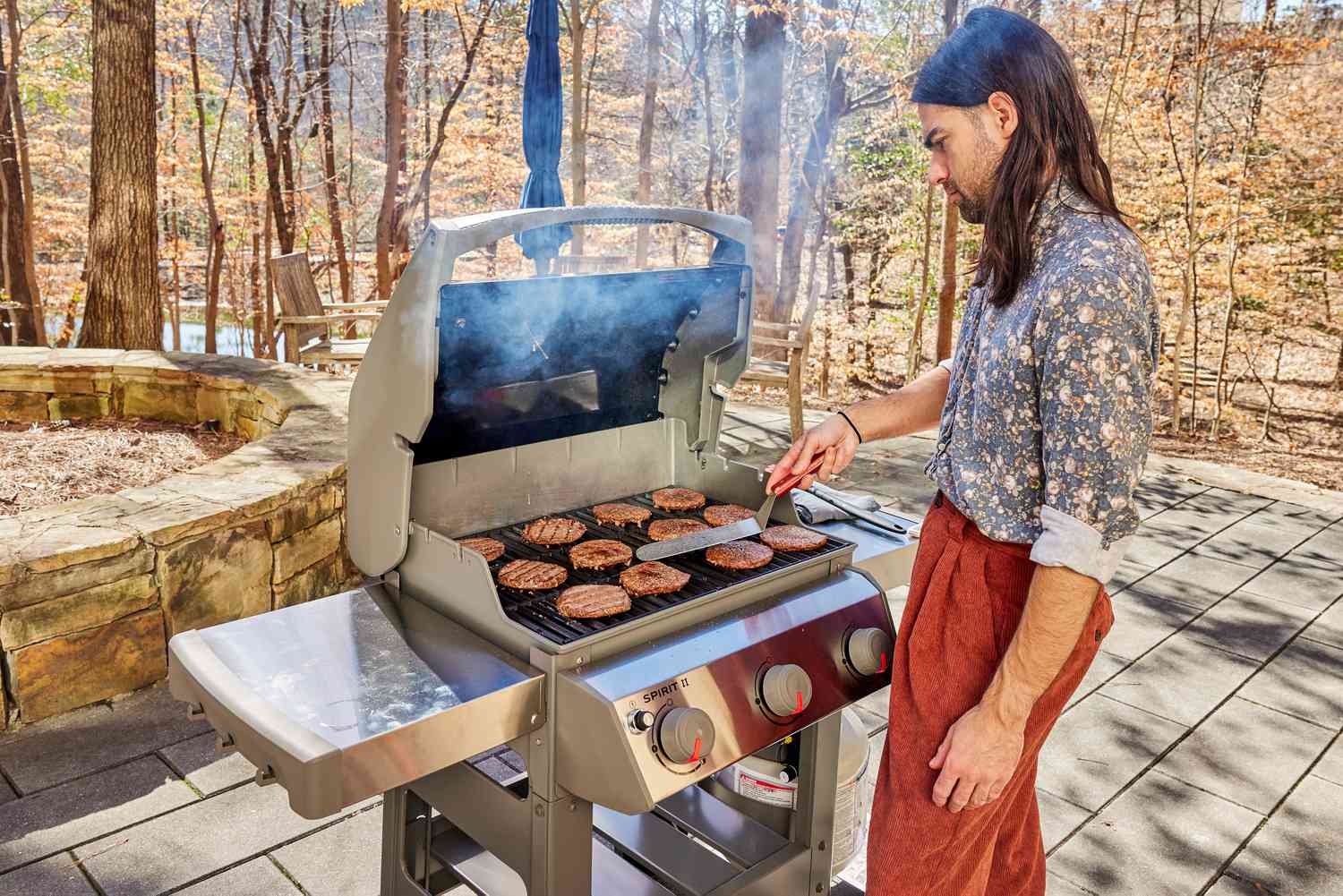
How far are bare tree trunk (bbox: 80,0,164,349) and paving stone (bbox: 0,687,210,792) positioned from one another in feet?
13.4

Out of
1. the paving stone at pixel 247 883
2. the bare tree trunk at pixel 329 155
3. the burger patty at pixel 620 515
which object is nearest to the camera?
the burger patty at pixel 620 515

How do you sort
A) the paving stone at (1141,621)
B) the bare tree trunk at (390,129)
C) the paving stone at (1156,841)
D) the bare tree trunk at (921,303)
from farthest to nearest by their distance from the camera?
the bare tree trunk at (390,129), the bare tree trunk at (921,303), the paving stone at (1141,621), the paving stone at (1156,841)

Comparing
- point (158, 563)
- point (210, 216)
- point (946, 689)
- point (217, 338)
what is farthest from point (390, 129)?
point (946, 689)

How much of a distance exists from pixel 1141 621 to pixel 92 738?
3.77 m

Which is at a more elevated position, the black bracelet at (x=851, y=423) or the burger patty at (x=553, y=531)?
the black bracelet at (x=851, y=423)

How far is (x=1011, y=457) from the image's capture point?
1388 millimetres

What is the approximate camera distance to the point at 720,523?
1.90 m

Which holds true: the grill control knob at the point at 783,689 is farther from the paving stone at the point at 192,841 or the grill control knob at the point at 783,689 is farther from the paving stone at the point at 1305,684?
the paving stone at the point at 1305,684

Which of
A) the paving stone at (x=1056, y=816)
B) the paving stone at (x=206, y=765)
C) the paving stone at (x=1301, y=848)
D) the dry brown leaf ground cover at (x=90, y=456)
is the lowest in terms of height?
the paving stone at (x=1301, y=848)

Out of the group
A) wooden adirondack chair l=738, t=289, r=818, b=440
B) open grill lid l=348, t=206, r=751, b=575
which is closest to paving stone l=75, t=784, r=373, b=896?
open grill lid l=348, t=206, r=751, b=575

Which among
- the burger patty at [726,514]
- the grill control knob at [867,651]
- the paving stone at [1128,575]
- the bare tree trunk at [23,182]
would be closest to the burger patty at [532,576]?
the burger patty at [726,514]

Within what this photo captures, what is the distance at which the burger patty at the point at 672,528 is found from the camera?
1.85m

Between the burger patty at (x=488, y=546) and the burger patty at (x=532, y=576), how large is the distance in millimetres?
53

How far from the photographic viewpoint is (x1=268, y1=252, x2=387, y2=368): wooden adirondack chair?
7.13 metres
